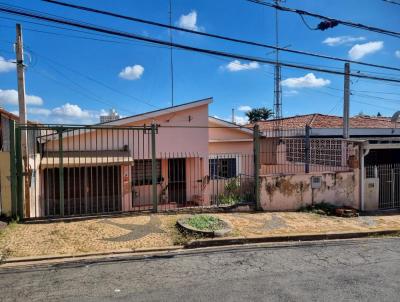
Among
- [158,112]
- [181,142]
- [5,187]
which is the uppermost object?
[158,112]

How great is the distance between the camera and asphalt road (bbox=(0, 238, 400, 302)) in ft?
14.9

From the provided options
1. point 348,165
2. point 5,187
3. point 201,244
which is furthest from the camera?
point 348,165

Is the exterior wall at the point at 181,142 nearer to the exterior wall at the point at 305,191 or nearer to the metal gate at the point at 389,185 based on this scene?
the exterior wall at the point at 305,191

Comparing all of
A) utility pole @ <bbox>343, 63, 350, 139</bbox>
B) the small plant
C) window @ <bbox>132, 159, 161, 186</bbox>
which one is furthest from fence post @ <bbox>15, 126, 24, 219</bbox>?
utility pole @ <bbox>343, 63, 350, 139</bbox>

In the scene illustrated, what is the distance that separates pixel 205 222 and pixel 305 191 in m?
3.95

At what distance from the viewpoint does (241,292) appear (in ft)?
15.2

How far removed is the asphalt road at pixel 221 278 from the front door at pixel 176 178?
27.0ft

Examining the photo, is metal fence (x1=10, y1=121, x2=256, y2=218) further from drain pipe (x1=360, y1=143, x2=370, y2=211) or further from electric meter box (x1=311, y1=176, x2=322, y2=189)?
drain pipe (x1=360, y1=143, x2=370, y2=211)

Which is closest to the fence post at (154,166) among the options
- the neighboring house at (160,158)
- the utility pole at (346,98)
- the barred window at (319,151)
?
the neighboring house at (160,158)

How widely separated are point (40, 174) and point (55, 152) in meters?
1.67

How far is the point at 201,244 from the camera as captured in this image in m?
6.73

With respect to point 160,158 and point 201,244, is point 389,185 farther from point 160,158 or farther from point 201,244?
point 201,244

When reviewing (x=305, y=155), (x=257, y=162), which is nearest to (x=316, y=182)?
(x=305, y=155)

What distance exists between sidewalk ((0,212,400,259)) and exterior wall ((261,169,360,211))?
0.62 meters
